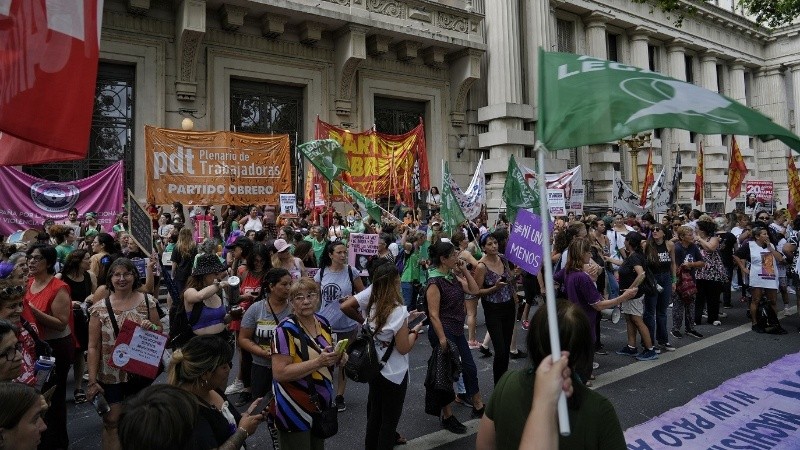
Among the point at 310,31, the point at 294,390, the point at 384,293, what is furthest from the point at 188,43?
the point at 294,390

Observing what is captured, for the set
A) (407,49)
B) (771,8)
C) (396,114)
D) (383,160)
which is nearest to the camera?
(771,8)

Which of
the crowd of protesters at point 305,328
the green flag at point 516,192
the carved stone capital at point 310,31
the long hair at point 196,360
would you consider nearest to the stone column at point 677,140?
the crowd of protesters at point 305,328

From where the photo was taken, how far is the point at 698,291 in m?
8.77

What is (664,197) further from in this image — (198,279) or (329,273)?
(198,279)

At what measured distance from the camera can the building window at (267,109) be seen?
1460cm

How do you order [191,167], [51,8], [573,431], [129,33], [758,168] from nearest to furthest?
[573,431] < [51,8] < [191,167] < [129,33] < [758,168]

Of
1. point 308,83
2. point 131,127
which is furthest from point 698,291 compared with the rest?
point 131,127

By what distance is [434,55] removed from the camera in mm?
17156

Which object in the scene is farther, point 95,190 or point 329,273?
point 95,190

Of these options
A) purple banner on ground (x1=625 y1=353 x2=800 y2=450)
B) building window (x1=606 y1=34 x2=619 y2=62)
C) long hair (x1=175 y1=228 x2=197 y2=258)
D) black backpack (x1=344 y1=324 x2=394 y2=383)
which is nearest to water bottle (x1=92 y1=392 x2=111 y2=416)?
black backpack (x1=344 y1=324 x2=394 y2=383)

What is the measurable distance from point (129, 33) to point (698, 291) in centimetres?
1331

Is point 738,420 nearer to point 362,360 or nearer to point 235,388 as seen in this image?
point 362,360

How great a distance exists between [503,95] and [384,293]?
15.1 meters

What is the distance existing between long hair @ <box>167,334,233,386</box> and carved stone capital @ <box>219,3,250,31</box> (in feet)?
41.1
